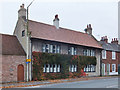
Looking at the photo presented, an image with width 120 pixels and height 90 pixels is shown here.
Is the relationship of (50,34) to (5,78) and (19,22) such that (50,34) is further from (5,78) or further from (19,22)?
(5,78)

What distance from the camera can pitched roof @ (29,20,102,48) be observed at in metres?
24.1

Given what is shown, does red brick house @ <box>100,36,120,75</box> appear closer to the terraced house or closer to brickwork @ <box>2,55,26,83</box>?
the terraced house

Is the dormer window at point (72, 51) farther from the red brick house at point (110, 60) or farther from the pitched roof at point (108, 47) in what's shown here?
the pitched roof at point (108, 47)

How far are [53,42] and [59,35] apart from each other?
9.05 feet

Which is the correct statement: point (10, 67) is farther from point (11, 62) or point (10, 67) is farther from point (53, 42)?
point (53, 42)

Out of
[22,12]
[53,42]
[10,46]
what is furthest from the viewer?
[53,42]

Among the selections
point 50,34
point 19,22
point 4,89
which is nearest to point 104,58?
point 50,34

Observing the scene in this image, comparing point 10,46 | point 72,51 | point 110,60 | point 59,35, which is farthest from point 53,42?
point 110,60

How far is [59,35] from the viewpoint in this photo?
27156 mm

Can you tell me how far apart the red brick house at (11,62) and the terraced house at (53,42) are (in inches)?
33.3

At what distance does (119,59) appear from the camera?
39.0 metres

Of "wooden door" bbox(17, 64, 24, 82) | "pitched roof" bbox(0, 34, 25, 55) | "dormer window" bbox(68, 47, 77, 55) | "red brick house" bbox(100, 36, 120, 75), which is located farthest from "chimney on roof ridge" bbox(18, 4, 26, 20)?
"red brick house" bbox(100, 36, 120, 75)

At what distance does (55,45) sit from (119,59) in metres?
19.8

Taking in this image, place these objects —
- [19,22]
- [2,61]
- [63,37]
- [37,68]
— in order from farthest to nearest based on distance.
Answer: [63,37]
[19,22]
[37,68]
[2,61]
